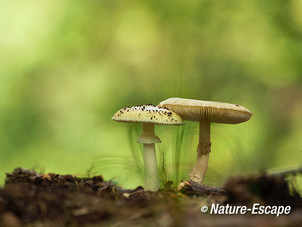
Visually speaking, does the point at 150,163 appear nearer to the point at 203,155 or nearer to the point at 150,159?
the point at 150,159

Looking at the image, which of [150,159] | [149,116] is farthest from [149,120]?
[150,159]

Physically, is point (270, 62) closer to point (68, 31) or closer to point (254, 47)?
point (254, 47)

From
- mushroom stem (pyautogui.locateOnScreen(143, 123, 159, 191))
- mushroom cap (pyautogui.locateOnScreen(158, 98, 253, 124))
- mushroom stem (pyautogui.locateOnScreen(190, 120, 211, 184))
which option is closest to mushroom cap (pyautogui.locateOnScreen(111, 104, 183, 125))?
mushroom cap (pyautogui.locateOnScreen(158, 98, 253, 124))

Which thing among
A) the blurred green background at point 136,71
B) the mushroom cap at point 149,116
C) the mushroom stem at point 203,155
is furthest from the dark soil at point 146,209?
the blurred green background at point 136,71

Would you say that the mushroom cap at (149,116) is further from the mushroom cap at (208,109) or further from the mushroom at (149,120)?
the mushroom cap at (208,109)

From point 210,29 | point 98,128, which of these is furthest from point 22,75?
point 210,29
